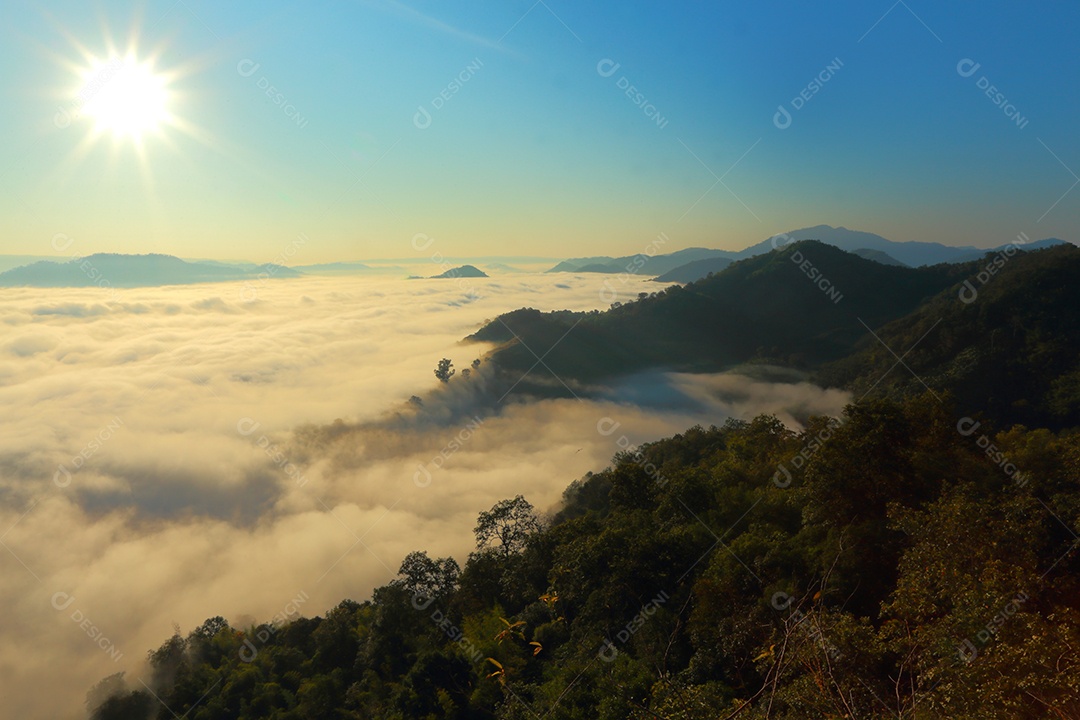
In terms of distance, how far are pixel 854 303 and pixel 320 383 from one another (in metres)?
162

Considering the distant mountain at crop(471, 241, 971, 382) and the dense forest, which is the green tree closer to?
the distant mountain at crop(471, 241, 971, 382)

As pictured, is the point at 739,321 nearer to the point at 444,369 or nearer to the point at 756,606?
the point at 444,369

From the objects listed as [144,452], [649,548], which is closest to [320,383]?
[144,452]

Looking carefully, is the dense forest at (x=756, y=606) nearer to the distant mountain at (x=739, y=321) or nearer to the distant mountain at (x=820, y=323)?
the distant mountain at (x=820, y=323)

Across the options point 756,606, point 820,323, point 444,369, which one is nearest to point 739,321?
point 820,323

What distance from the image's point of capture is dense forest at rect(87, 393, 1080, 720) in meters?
8.15

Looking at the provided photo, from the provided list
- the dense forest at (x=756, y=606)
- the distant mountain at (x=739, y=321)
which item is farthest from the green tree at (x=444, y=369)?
the dense forest at (x=756, y=606)

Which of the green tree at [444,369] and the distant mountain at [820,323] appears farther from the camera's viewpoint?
the green tree at [444,369]

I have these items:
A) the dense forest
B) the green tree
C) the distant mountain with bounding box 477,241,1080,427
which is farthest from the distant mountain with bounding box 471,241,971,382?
the dense forest

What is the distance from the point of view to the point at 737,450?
32.0m

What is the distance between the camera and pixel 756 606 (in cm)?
1458

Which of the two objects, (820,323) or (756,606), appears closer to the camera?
(756,606)

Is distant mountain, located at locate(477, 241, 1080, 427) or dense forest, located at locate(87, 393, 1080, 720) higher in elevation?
distant mountain, located at locate(477, 241, 1080, 427)

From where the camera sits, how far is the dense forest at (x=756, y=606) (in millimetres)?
8148
